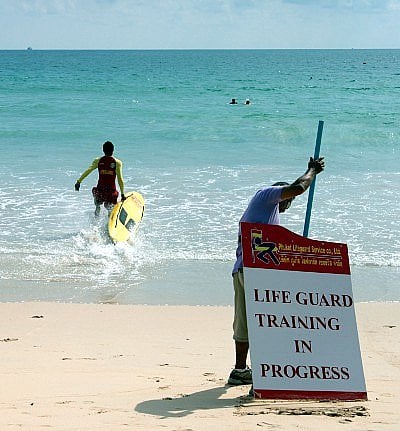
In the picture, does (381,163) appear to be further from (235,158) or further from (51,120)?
(51,120)

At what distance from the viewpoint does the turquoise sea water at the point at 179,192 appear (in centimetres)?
1000

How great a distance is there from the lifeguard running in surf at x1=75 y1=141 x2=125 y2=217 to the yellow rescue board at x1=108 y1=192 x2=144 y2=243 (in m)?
0.16

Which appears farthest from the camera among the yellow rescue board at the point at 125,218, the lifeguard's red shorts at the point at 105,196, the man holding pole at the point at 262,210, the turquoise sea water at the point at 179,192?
the lifeguard's red shorts at the point at 105,196

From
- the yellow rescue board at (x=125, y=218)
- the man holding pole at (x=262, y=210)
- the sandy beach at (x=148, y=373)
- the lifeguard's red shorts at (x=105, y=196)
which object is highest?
the lifeguard's red shorts at (x=105, y=196)

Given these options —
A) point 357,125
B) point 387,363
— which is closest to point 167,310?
point 387,363

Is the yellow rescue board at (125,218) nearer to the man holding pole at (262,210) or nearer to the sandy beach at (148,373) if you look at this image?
the sandy beach at (148,373)

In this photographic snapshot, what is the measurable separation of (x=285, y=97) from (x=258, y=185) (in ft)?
101

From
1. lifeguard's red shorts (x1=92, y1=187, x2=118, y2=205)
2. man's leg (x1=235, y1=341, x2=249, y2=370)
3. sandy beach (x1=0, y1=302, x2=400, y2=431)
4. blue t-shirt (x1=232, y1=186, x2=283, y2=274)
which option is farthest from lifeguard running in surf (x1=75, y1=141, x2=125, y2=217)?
blue t-shirt (x1=232, y1=186, x2=283, y2=274)

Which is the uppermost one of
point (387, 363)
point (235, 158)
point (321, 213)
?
point (235, 158)

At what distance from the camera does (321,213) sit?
14.2 meters

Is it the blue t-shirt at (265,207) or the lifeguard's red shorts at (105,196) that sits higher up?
the lifeguard's red shorts at (105,196)

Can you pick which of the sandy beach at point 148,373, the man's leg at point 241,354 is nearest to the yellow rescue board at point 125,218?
the sandy beach at point 148,373

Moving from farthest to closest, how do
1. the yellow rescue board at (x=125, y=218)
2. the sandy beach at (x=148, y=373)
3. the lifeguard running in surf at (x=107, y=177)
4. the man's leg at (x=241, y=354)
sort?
the lifeguard running in surf at (x=107, y=177), the yellow rescue board at (x=125, y=218), the man's leg at (x=241, y=354), the sandy beach at (x=148, y=373)

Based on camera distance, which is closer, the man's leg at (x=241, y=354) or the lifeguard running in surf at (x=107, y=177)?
the man's leg at (x=241, y=354)
